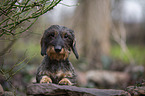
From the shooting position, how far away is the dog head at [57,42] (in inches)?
104

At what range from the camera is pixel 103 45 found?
966 centimetres

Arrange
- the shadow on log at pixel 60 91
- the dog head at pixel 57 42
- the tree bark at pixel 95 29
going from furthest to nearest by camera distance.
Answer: the tree bark at pixel 95 29 → the dog head at pixel 57 42 → the shadow on log at pixel 60 91

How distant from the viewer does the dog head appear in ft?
8.68

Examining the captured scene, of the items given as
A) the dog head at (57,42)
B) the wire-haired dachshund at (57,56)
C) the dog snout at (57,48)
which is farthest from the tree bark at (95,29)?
the dog snout at (57,48)

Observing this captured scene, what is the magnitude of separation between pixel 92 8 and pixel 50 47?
753 cm

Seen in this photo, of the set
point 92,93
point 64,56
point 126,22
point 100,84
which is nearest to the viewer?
point 92,93

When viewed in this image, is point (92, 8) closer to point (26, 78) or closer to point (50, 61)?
point (26, 78)

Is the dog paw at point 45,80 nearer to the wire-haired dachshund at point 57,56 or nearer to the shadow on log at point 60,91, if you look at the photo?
the wire-haired dachshund at point 57,56

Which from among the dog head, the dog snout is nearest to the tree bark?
the dog head

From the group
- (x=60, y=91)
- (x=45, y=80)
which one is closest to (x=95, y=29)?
(x=45, y=80)

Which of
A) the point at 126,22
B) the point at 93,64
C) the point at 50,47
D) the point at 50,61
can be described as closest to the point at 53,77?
the point at 50,61

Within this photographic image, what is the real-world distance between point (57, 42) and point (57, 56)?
0.75 feet

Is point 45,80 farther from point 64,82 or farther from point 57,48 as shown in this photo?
point 57,48

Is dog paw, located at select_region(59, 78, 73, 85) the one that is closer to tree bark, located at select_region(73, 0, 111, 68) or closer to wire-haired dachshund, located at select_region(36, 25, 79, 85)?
wire-haired dachshund, located at select_region(36, 25, 79, 85)
